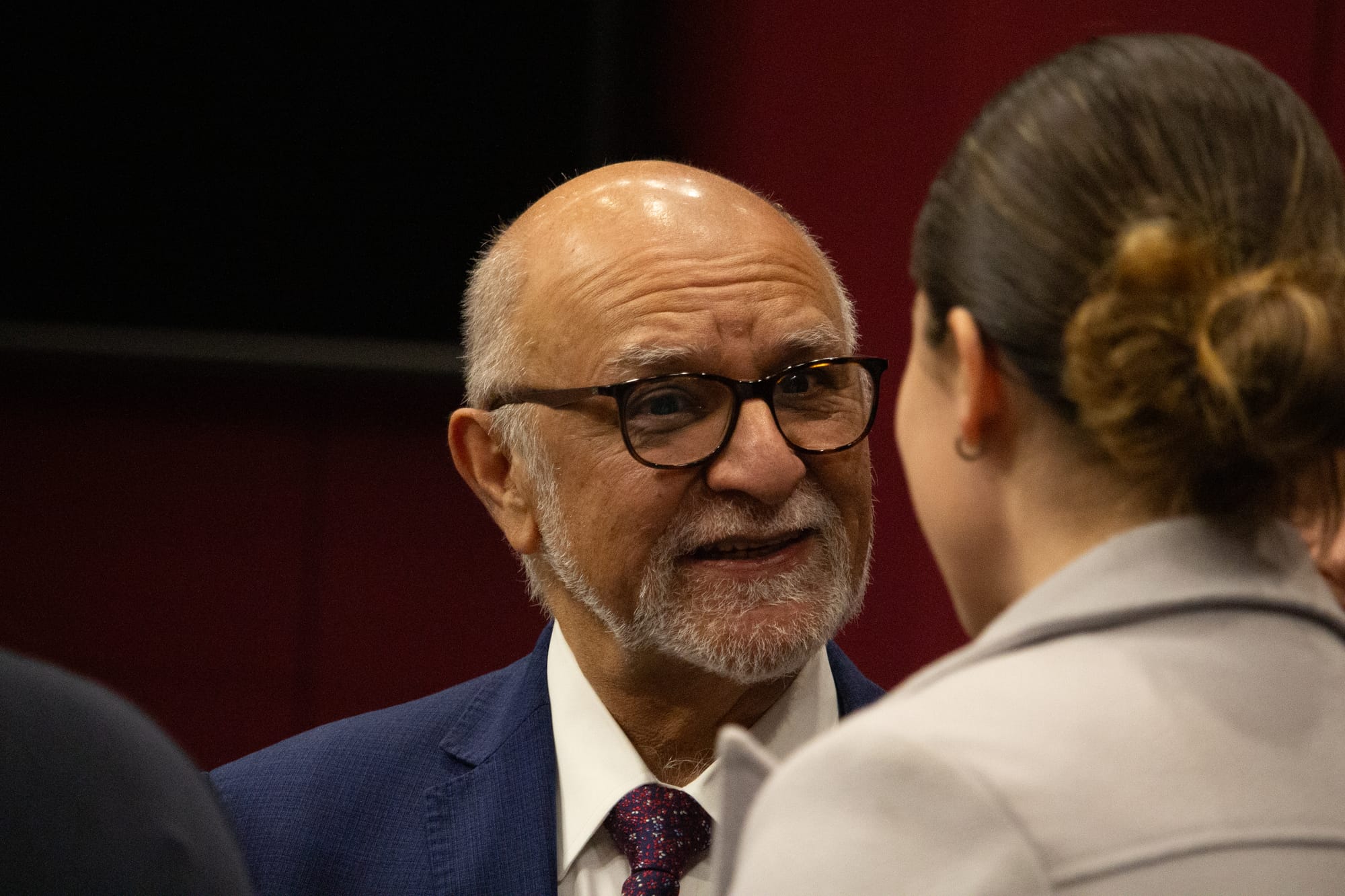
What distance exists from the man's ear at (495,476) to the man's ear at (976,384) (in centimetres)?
95

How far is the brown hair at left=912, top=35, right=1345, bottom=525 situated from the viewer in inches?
30.8

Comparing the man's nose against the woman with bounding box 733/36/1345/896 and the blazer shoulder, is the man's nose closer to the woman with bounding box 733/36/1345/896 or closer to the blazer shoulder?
the blazer shoulder

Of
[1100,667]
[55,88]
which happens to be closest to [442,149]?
[55,88]

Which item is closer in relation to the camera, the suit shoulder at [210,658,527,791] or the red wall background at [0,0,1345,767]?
the suit shoulder at [210,658,527,791]

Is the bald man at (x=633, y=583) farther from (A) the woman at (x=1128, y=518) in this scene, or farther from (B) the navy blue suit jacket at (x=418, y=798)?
(A) the woman at (x=1128, y=518)

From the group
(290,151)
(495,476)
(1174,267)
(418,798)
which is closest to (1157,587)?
(1174,267)

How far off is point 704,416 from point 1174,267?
0.89 metres

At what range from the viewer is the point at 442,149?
289 centimetres

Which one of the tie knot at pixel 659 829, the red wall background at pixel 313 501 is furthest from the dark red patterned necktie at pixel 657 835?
the red wall background at pixel 313 501

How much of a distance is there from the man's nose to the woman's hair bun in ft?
2.64

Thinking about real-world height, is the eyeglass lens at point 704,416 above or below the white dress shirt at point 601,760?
above

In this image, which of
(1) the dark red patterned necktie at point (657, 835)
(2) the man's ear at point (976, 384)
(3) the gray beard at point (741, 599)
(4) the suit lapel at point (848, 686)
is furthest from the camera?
(4) the suit lapel at point (848, 686)

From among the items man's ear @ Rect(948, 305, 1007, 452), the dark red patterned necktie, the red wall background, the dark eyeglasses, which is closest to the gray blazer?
man's ear @ Rect(948, 305, 1007, 452)

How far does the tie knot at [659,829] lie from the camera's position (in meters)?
1.51
